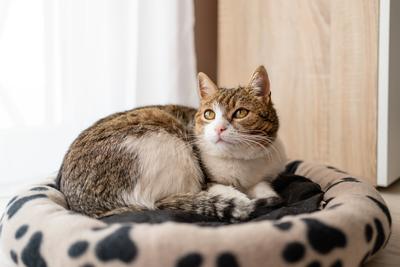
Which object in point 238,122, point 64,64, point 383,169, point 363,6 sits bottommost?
point 383,169

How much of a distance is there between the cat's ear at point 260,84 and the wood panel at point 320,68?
81 cm

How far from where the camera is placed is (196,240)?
908 millimetres

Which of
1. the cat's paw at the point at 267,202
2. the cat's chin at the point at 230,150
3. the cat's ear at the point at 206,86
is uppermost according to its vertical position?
the cat's ear at the point at 206,86

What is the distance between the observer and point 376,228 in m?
1.12

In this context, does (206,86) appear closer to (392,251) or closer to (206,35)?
(392,251)

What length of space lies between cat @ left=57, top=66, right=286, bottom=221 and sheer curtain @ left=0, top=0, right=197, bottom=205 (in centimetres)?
58

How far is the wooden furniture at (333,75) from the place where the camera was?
6.49ft

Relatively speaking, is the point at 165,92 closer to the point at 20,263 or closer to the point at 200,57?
the point at 200,57

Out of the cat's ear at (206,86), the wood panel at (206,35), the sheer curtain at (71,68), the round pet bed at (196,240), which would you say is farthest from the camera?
the wood panel at (206,35)

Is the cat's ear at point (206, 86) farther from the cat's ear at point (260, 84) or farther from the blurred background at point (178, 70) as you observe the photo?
the blurred background at point (178, 70)

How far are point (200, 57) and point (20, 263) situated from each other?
1856 mm

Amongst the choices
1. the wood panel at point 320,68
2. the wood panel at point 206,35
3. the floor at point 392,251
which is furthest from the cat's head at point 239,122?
the wood panel at point 206,35

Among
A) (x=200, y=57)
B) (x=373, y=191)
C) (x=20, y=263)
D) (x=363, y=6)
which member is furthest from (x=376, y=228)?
(x=200, y=57)

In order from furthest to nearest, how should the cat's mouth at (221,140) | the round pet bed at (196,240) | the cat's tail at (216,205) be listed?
the cat's mouth at (221,140) < the cat's tail at (216,205) < the round pet bed at (196,240)
